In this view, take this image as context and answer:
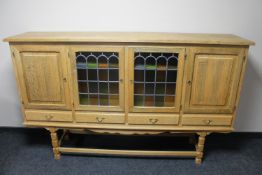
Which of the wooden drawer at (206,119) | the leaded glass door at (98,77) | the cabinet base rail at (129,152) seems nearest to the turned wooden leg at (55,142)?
the cabinet base rail at (129,152)

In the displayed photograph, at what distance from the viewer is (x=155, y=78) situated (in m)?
1.68

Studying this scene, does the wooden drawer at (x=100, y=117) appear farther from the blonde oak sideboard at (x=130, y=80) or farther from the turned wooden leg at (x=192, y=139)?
the turned wooden leg at (x=192, y=139)

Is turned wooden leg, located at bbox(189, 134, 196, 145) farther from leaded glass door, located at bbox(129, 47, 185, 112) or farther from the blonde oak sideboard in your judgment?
leaded glass door, located at bbox(129, 47, 185, 112)

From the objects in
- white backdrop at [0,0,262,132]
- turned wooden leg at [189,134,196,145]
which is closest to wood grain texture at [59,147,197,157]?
turned wooden leg at [189,134,196,145]

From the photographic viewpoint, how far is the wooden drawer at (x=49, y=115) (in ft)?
5.89

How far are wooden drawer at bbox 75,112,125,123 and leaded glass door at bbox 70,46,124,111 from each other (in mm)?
46

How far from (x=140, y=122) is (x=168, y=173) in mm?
552

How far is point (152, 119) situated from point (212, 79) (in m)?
Result: 0.58

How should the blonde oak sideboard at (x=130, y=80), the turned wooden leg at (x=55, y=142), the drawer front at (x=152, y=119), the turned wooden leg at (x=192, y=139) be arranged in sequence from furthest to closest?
the turned wooden leg at (x=192, y=139), the turned wooden leg at (x=55, y=142), the drawer front at (x=152, y=119), the blonde oak sideboard at (x=130, y=80)

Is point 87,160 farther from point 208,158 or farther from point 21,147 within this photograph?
point 208,158

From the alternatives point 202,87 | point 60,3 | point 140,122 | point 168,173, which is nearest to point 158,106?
point 140,122

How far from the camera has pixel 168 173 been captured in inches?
74.4

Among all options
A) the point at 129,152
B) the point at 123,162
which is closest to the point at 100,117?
the point at 129,152

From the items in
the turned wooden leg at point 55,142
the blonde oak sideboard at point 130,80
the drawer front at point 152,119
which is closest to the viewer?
the blonde oak sideboard at point 130,80
